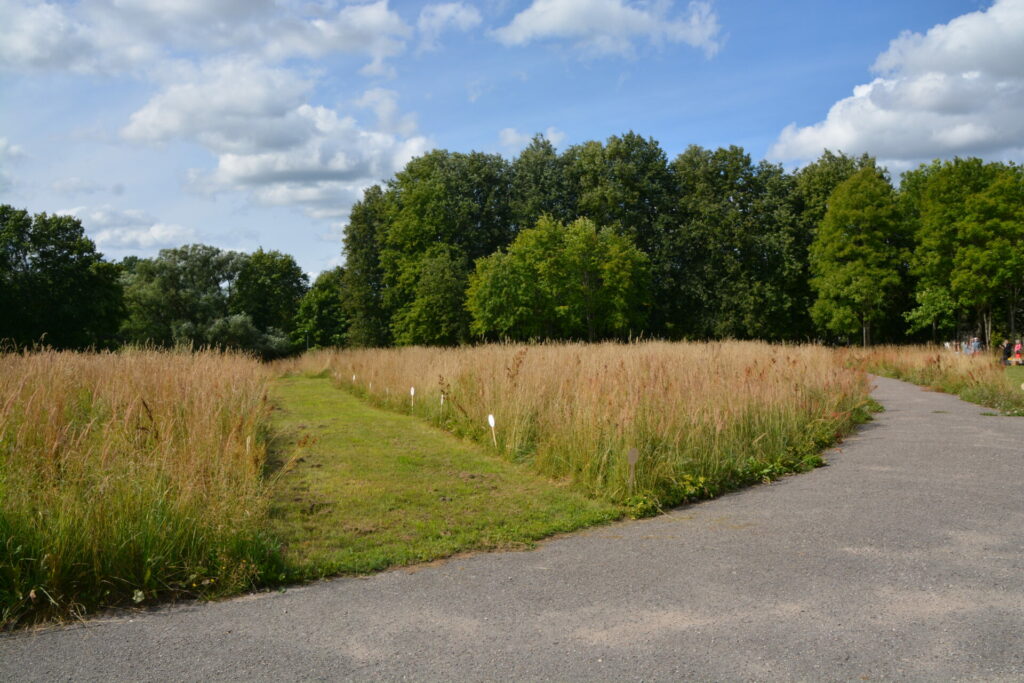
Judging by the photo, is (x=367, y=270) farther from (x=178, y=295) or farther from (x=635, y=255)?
(x=635, y=255)

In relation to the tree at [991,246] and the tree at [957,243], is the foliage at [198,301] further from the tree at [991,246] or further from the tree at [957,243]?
the tree at [991,246]

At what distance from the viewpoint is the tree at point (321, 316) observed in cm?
6788

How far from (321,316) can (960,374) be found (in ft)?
190

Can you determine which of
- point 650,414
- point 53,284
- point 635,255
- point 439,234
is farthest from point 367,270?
point 650,414

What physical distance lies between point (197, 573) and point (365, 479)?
350 cm

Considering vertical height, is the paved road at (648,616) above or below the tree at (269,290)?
below

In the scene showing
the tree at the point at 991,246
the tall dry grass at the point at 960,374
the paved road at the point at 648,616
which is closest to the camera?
the paved road at the point at 648,616

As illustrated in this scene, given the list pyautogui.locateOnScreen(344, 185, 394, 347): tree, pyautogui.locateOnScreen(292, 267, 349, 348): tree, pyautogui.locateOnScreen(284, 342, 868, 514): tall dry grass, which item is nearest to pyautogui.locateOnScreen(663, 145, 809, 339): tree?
pyautogui.locateOnScreen(344, 185, 394, 347): tree

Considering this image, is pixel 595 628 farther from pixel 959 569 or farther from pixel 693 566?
pixel 959 569

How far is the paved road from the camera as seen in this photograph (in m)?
3.69

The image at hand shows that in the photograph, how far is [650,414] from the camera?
8.40m

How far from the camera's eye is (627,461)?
7.54 metres

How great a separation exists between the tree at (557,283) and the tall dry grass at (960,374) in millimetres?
13729

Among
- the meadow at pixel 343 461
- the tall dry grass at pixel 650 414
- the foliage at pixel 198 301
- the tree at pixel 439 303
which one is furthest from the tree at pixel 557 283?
the foliage at pixel 198 301
